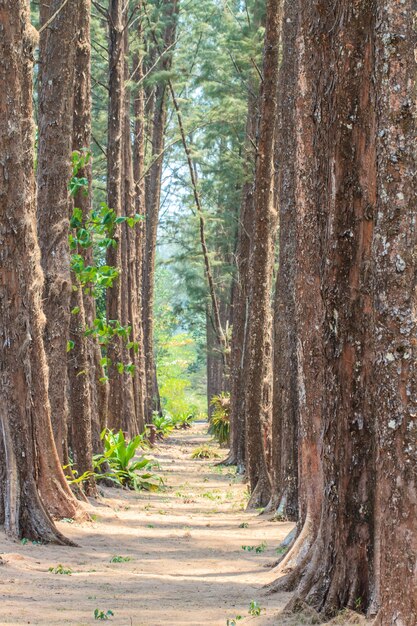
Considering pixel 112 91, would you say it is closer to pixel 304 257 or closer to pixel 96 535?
pixel 96 535

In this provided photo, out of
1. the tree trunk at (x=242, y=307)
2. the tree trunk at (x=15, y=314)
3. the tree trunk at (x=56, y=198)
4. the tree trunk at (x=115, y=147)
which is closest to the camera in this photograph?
the tree trunk at (x=15, y=314)

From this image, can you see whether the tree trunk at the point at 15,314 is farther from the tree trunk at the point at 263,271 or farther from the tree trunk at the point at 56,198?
the tree trunk at the point at 263,271

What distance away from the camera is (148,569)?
26.9ft

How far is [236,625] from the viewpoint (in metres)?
5.37

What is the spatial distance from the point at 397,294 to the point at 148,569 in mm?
5035

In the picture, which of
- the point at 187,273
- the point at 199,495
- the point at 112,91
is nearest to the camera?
the point at 199,495

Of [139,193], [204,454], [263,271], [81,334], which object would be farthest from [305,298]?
[139,193]

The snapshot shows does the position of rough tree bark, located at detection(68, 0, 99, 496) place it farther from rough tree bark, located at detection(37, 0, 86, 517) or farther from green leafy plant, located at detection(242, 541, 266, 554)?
green leafy plant, located at detection(242, 541, 266, 554)

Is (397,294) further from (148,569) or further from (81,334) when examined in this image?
(81,334)

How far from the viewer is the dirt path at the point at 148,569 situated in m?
5.76

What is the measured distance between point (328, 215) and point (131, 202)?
17.6 m

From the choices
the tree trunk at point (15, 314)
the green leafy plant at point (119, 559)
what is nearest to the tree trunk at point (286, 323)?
the green leafy plant at point (119, 559)

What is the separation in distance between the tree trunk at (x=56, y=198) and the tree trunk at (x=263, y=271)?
406 centimetres

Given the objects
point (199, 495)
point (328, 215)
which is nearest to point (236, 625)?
point (328, 215)
